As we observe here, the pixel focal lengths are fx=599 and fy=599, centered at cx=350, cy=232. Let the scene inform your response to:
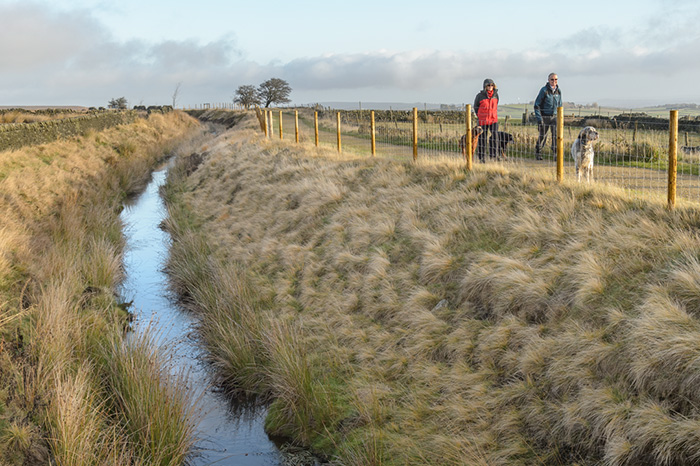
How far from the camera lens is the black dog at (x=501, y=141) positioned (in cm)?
1157

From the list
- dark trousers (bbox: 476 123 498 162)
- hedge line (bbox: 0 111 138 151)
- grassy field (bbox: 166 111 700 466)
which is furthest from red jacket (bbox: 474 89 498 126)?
hedge line (bbox: 0 111 138 151)

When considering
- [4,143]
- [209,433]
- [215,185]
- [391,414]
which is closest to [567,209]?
[391,414]

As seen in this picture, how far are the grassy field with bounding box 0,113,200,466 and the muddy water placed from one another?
382 millimetres

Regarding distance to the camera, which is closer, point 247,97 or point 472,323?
point 472,323

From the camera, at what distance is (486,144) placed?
11.6 m

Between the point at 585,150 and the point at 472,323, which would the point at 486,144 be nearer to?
the point at 585,150

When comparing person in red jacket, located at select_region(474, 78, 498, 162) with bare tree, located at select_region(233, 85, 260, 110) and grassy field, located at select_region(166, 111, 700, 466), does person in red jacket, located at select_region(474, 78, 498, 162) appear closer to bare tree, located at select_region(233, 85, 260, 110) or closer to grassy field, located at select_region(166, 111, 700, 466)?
grassy field, located at select_region(166, 111, 700, 466)

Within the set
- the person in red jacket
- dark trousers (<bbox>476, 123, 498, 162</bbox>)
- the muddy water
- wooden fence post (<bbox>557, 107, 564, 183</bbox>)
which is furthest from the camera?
dark trousers (<bbox>476, 123, 498, 162</bbox>)

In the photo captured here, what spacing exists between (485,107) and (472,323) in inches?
257

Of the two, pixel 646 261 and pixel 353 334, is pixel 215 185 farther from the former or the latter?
pixel 646 261

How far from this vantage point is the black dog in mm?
11570

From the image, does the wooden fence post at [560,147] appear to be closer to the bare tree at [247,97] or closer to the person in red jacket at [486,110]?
the person in red jacket at [486,110]

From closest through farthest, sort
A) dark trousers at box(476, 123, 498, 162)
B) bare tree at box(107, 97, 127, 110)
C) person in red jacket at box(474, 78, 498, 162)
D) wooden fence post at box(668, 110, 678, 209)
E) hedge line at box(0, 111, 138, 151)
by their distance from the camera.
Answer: wooden fence post at box(668, 110, 678, 209)
person in red jacket at box(474, 78, 498, 162)
dark trousers at box(476, 123, 498, 162)
hedge line at box(0, 111, 138, 151)
bare tree at box(107, 97, 127, 110)

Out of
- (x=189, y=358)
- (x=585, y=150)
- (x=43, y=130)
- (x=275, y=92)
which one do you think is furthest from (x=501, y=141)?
(x=275, y=92)
